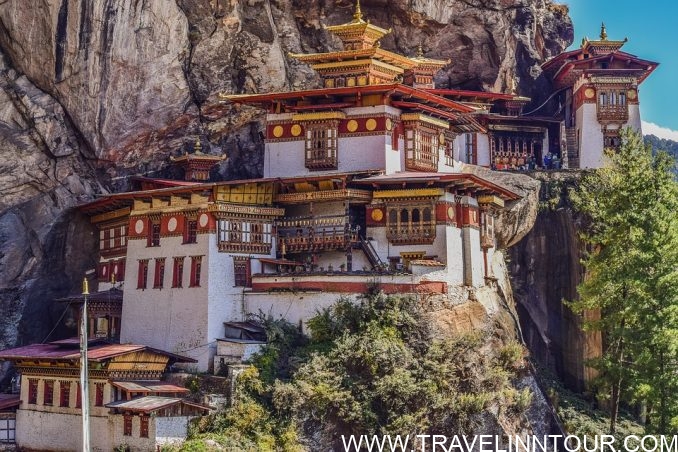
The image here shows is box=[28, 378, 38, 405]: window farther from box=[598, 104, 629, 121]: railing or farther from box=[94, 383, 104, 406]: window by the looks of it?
box=[598, 104, 629, 121]: railing

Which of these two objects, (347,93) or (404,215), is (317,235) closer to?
(404,215)

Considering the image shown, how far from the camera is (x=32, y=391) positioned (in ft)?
169

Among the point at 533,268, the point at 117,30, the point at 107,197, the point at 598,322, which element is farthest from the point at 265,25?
the point at 598,322

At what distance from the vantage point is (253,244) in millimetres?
55250

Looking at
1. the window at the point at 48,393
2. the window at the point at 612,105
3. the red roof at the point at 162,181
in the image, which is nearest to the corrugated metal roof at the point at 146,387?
the window at the point at 48,393

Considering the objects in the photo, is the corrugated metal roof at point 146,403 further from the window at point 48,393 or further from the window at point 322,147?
the window at point 322,147

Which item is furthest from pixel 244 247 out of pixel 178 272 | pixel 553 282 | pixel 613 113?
pixel 613 113

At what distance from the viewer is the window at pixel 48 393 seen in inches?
2005

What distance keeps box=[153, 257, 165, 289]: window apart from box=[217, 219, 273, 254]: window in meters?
3.24

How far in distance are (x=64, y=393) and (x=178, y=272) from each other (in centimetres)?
760

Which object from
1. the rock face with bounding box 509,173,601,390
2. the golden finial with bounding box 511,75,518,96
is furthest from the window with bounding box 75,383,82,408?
the golden finial with bounding box 511,75,518,96

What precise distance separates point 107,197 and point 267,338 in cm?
1133

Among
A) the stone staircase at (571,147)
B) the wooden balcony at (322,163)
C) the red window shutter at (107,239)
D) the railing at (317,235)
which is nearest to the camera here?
the railing at (317,235)

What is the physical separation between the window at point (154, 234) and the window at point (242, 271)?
13.8 feet
